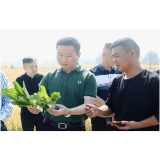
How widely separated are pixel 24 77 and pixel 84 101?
185cm

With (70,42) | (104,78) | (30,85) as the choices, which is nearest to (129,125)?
(70,42)

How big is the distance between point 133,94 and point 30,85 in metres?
2.19

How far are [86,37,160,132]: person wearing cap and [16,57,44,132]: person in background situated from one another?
182 centimetres

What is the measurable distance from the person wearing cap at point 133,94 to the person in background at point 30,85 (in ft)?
5.97

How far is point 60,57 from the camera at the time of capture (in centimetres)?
186

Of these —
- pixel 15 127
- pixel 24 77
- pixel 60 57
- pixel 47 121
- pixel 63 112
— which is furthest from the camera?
pixel 15 127

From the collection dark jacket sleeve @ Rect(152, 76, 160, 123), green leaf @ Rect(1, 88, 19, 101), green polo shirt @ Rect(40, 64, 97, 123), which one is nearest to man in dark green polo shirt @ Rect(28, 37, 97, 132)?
green polo shirt @ Rect(40, 64, 97, 123)

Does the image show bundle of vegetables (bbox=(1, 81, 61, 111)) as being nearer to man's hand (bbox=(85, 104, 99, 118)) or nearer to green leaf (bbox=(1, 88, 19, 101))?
green leaf (bbox=(1, 88, 19, 101))

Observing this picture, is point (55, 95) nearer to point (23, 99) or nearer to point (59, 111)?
point (59, 111)

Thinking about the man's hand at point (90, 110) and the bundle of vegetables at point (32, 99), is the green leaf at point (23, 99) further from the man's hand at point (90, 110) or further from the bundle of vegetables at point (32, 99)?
A: the man's hand at point (90, 110)

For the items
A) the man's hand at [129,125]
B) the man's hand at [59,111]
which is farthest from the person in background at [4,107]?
the man's hand at [129,125]

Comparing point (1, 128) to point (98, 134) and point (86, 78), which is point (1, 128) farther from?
point (98, 134)

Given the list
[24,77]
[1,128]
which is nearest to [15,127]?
[24,77]

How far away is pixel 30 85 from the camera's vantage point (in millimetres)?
3293
